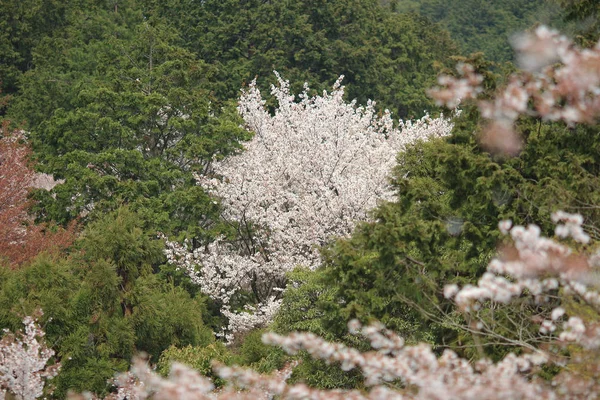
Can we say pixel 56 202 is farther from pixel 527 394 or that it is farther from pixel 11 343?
pixel 527 394

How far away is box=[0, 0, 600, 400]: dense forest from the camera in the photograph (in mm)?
5816

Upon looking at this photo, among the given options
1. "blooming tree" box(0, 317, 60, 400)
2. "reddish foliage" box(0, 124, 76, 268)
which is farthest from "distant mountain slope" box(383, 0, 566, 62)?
"blooming tree" box(0, 317, 60, 400)

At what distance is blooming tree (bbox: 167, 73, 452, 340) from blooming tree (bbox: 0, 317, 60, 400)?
20.8 ft

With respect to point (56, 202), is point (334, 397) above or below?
below

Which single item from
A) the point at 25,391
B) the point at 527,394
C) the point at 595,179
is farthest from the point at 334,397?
the point at 25,391

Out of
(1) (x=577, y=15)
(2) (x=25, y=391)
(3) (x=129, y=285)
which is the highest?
(1) (x=577, y=15)

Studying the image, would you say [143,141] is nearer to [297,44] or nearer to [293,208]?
[293,208]

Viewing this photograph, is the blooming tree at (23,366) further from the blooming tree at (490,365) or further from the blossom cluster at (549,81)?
the blossom cluster at (549,81)

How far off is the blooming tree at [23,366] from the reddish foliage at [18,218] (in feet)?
12.1

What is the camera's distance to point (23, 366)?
10.7 meters

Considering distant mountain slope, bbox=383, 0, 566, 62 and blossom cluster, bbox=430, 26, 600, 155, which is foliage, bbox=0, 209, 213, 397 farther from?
distant mountain slope, bbox=383, 0, 566, 62

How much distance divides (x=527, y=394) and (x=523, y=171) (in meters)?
6.05

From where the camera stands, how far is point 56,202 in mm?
19234

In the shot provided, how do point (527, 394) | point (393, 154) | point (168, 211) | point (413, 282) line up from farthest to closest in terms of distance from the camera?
point (393, 154) < point (168, 211) < point (413, 282) < point (527, 394)
